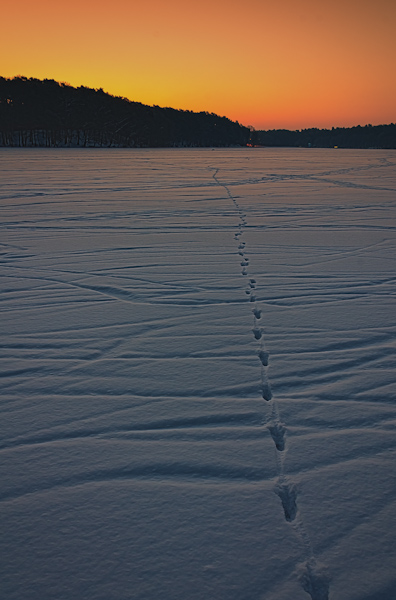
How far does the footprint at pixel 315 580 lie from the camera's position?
120 cm

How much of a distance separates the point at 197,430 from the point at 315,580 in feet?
2.45

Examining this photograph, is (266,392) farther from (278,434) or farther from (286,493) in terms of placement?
(286,493)

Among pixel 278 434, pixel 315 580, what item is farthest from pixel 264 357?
pixel 315 580

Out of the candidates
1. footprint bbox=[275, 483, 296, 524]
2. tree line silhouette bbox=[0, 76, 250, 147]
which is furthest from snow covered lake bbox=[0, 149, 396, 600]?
tree line silhouette bbox=[0, 76, 250, 147]

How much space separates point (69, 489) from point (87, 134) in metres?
73.1

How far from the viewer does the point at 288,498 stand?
152cm

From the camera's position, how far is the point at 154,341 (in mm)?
2793

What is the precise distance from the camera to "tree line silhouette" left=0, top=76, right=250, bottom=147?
61.4 metres

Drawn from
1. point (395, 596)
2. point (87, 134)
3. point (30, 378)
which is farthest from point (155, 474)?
point (87, 134)

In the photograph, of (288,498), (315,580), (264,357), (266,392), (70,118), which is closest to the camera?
(315,580)

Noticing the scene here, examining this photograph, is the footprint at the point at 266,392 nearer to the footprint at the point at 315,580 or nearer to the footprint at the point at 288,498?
the footprint at the point at 288,498

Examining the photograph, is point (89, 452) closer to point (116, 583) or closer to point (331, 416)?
point (116, 583)

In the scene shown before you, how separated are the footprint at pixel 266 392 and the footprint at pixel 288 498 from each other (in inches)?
23.3

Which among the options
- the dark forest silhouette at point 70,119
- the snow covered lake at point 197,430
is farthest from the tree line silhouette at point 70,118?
the snow covered lake at point 197,430
